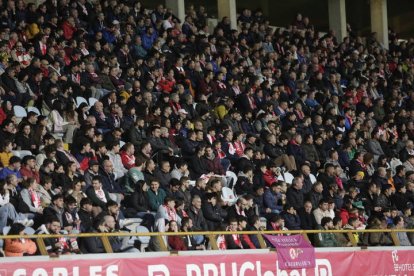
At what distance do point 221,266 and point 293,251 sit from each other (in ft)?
4.77

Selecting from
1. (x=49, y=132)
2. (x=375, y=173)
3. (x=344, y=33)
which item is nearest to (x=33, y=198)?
(x=49, y=132)

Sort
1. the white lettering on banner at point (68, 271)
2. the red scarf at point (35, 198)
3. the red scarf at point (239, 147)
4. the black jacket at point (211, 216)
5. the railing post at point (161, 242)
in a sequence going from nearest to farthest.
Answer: the white lettering on banner at point (68, 271), the railing post at point (161, 242), the red scarf at point (35, 198), the black jacket at point (211, 216), the red scarf at point (239, 147)

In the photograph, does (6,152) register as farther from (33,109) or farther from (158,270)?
(158,270)

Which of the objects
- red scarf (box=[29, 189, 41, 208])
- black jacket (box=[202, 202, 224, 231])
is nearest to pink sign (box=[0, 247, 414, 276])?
black jacket (box=[202, 202, 224, 231])

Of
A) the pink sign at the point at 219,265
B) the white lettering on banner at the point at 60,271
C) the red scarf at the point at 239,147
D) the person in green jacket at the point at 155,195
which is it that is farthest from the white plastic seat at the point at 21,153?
the red scarf at the point at 239,147

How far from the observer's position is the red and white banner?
435 inches

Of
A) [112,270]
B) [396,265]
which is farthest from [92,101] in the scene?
[112,270]

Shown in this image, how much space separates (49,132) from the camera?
1622 centimetres

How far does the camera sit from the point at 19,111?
53.5 feet

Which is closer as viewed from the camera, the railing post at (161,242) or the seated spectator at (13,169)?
the railing post at (161,242)

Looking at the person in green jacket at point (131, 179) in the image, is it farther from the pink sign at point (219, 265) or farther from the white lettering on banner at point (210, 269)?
the white lettering on banner at point (210, 269)

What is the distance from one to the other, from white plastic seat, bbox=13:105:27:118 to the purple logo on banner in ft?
15.8

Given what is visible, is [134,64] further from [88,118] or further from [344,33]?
[344,33]

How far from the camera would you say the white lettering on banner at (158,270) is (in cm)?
1212
